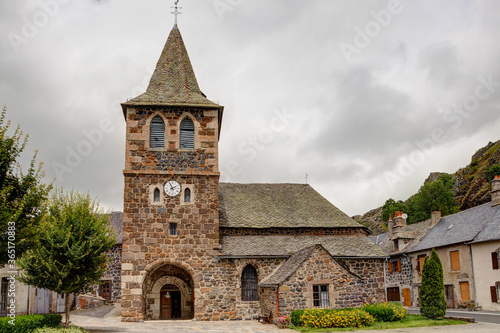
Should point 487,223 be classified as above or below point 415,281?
above

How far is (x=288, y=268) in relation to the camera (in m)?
23.8

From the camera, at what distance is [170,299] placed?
26.2m

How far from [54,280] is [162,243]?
7247 millimetres

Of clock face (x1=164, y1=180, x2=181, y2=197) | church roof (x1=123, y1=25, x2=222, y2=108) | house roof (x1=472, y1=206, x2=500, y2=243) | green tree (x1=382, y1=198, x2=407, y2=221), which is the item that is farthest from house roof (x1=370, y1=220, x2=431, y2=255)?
green tree (x1=382, y1=198, x2=407, y2=221)

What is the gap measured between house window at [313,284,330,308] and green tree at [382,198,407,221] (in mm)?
52420

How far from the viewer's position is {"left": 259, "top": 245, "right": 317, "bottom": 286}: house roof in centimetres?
2259

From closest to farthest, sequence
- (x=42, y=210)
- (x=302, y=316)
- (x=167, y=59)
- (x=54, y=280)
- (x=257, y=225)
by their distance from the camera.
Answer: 1. (x=42, y=210)
2. (x=54, y=280)
3. (x=302, y=316)
4. (x=257, y=225)
5. (x=167, y=59)

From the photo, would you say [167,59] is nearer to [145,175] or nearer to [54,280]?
[145,175]

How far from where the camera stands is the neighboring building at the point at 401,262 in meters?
40.7

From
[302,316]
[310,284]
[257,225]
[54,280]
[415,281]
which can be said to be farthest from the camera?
[415,281]

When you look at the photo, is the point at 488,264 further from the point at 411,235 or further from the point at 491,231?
the point at 411,235

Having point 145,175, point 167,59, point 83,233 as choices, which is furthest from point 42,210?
point 167,59

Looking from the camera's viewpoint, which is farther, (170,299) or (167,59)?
(167,59)

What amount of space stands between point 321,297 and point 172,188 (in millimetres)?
10193
